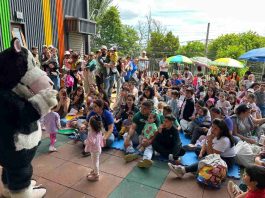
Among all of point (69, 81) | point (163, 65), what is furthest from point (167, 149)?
point (163, 65)

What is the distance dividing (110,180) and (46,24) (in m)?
8.45

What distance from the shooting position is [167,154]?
15.4 feet

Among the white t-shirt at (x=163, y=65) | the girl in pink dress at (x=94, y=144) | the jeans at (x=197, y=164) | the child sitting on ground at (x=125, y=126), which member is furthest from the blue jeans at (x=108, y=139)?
the white t-shirt at (x=163, y=65)

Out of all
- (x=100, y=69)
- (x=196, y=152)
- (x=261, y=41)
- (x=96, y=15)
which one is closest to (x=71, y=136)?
(x=196, y=152)

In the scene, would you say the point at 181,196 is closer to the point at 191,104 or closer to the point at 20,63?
the point at 20,63

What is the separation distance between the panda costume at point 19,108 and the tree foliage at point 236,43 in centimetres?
2322

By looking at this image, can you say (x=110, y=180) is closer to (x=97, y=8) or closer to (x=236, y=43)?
(x=97, y=8)

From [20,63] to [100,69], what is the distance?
5.82 metres

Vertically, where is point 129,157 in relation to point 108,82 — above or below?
below

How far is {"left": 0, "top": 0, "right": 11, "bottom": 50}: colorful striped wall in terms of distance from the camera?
7906 mm

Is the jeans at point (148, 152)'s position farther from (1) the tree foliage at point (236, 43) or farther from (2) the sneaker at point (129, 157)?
(1) the tree foliage at point (236, 43)

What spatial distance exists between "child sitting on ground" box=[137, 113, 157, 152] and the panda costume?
242 cm

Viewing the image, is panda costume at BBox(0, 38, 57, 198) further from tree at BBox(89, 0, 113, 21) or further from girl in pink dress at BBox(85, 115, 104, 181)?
tree at BBox(89, 0, 113, 21)

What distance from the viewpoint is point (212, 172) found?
3.77m
